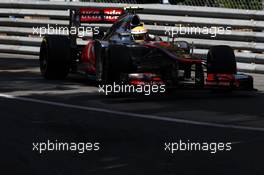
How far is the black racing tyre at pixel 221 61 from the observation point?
10156 mm

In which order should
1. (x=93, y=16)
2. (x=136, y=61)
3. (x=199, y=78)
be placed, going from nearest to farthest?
(x=199, y=78) → (x=136, y=61) → (x=93, y=16)

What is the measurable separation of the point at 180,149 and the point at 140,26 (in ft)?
16.0

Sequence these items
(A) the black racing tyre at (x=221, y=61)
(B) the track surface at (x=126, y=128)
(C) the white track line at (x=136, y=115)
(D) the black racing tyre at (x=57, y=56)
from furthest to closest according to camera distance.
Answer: (D) the black racing tyre at (x=57, y=56) < (A) the black racing tyre at (x=221, y=61) < (C) the white track line at (x=136, y=115) < (B) the track surface at (x=126, y=128)

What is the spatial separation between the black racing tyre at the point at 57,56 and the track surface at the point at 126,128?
11.6 inches

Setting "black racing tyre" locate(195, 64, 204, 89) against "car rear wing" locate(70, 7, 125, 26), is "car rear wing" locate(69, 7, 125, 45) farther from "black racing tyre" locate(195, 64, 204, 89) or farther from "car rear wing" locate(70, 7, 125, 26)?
"black racing tyre" locate(195, 64, 204, 89)

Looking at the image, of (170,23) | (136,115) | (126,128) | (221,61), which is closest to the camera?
(126,128)

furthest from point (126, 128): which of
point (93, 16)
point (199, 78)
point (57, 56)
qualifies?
point (93, 16)

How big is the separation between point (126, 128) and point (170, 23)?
7616 millimetres

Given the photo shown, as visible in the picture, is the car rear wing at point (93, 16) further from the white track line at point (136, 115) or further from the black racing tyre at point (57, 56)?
the white track line at point (136, 115)

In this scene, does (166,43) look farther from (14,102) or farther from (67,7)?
(67,7)

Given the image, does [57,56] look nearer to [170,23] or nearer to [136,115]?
[136,115]

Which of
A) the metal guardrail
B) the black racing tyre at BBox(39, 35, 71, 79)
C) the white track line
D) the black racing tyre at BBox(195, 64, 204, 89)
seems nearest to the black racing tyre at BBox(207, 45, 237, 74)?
the black racing tyre at BBox(195, 64, 204, 89)

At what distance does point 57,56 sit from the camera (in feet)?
38.5

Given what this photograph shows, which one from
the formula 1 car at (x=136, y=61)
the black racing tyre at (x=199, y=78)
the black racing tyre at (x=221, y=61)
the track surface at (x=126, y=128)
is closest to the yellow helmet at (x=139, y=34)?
the formula 1 car at (x=136, y=61)
